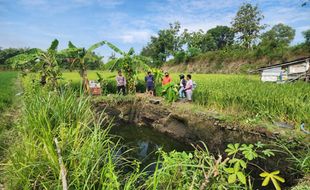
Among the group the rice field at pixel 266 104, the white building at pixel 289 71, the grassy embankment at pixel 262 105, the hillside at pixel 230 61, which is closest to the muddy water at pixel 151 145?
the grassy embankment at pixel 262 105

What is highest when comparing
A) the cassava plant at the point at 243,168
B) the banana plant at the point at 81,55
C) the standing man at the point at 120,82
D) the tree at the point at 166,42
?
the tree at the point at 166,42

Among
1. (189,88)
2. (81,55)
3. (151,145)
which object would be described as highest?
(81,55)

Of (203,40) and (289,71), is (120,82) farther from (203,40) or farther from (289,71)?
(203,40)

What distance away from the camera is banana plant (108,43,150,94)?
33.8 feet

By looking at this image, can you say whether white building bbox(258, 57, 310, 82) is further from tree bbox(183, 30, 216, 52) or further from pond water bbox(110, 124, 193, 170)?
tree bbox(183, 30, 216, 52)

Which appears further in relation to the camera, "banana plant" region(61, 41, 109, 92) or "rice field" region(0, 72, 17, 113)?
"banana plant" region(61, 41, 109, 92)

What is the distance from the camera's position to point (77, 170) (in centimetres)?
218

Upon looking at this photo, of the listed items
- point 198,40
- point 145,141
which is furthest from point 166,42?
point 145,141

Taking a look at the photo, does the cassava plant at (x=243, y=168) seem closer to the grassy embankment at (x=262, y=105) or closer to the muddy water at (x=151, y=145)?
the muddy water at (x=151, y=145)

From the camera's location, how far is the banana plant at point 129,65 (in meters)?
10.3

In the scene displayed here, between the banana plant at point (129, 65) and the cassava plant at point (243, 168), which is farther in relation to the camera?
the banana plant at point (129, 65)

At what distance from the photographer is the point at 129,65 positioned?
34.8 feet

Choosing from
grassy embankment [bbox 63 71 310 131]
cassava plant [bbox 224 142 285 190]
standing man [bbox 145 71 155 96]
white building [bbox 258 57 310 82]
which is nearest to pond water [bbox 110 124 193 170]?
grassy embankment [bbox 63 71 310 131]

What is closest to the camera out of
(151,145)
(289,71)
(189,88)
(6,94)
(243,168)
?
(243,168)
